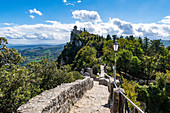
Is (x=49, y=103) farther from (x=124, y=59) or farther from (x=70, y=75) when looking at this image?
(x=124, y=59)

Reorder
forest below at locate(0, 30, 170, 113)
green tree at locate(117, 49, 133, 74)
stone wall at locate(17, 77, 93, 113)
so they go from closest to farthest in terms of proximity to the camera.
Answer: stone wall at locate(17, 77, 93, 113), forest below at locate(0, 30, 170, 113), green tree at locate(117, 49, 133, 74)

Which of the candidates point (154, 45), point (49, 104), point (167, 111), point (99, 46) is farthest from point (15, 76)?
point (99, 46)

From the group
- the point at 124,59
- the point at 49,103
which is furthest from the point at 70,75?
the point at 124,59

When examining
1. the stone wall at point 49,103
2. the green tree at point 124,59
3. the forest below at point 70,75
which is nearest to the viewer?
the stone wall at point 49,103

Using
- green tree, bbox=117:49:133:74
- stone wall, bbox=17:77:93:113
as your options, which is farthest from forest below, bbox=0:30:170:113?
stone wall, bbox=17:77:93:113

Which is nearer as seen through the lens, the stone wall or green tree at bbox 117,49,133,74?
the stone wall

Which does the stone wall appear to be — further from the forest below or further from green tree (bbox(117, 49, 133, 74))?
green tree (bbox(117, 49, 133, 74))

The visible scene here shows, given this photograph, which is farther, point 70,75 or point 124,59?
point 124,59

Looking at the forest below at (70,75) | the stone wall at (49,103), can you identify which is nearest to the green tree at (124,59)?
the forest below at (70,75)

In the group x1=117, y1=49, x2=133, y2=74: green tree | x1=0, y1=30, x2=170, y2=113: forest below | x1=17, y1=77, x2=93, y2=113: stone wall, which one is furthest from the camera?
x1=117, y1=49, x2=133, y2=74: green tree

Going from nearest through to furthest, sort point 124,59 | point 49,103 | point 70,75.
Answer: point 49,103, point 70,75, point 124,59

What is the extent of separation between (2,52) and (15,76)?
1.92 metres

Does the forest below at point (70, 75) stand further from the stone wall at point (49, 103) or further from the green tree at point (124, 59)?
the stone wall at point (49, 103)

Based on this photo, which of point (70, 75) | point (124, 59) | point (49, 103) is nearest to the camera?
point (49, 103)
